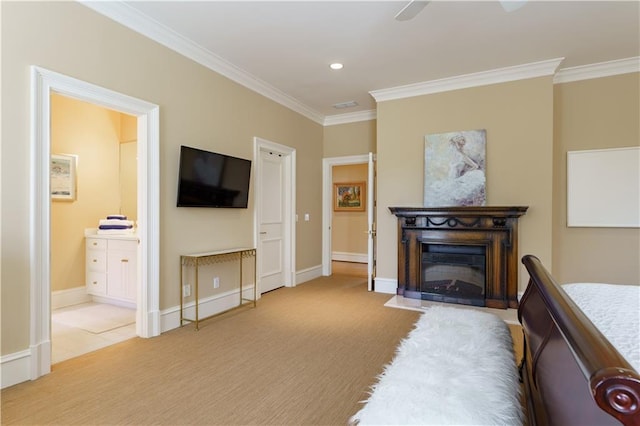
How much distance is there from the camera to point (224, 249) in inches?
156

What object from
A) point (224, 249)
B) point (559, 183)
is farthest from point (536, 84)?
point (224, 249)

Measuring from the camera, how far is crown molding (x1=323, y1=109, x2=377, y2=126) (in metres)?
5.77

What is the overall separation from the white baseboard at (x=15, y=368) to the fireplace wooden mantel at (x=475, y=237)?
397 centimetres

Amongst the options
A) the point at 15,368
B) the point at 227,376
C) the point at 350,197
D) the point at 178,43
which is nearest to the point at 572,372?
the point at 227,376

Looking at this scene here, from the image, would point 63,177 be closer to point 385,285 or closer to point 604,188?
point 385,285

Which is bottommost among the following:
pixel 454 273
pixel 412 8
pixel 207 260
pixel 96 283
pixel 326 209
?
pixel 96 283

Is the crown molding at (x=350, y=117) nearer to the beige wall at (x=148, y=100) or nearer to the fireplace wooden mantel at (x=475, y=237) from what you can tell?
the beige wall at (x=148, y=100)

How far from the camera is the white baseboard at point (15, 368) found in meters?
2.22

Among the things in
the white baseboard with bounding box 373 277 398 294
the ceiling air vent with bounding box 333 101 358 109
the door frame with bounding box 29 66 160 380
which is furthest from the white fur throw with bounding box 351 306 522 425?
the ceiling air vent with bounding box 333 101 358 109

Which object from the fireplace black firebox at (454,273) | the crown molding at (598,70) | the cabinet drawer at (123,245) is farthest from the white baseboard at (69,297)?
the crown molding at (598,70)

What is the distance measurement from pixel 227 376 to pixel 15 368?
1.42 m

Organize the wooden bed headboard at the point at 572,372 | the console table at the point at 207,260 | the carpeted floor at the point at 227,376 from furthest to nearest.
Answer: the console table at the point at 207,260 → the carpeted floor at the point at 227,376 → the wooden bed headboard at the point at 572,372

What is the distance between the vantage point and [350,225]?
817 cm

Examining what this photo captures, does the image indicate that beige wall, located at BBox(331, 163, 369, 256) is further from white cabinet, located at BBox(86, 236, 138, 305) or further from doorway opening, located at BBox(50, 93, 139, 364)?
white cabinet, located at BBox(86, 236, 138, 305)
